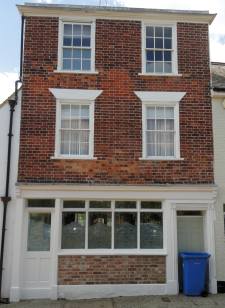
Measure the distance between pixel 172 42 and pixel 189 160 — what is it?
12.8 feet

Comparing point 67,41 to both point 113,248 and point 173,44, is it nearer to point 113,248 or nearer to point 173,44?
point 173,44

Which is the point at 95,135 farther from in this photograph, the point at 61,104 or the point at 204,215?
the point at 204,215

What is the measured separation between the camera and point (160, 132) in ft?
40.6

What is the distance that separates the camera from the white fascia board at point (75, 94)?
12188mm

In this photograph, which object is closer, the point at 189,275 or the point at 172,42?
the point at 189,275

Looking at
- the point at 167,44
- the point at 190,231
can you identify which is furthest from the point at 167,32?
the point at 190,231

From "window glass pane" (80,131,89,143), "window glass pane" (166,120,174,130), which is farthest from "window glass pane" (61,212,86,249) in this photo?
"window glass pane" (166,120,174,130)

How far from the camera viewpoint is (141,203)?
1209 centimetres

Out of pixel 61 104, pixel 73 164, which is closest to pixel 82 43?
pixel 61 104

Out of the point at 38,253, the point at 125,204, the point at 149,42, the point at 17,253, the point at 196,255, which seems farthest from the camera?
the point at 149,42

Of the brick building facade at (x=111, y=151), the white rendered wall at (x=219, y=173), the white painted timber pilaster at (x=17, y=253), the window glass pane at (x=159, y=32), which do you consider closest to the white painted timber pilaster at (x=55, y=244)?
the brick building facade at (x=111, y=151)

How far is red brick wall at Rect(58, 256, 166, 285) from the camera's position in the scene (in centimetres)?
1142

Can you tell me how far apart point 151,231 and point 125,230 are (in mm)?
786

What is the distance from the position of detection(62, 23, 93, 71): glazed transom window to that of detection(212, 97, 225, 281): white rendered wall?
431 cm
